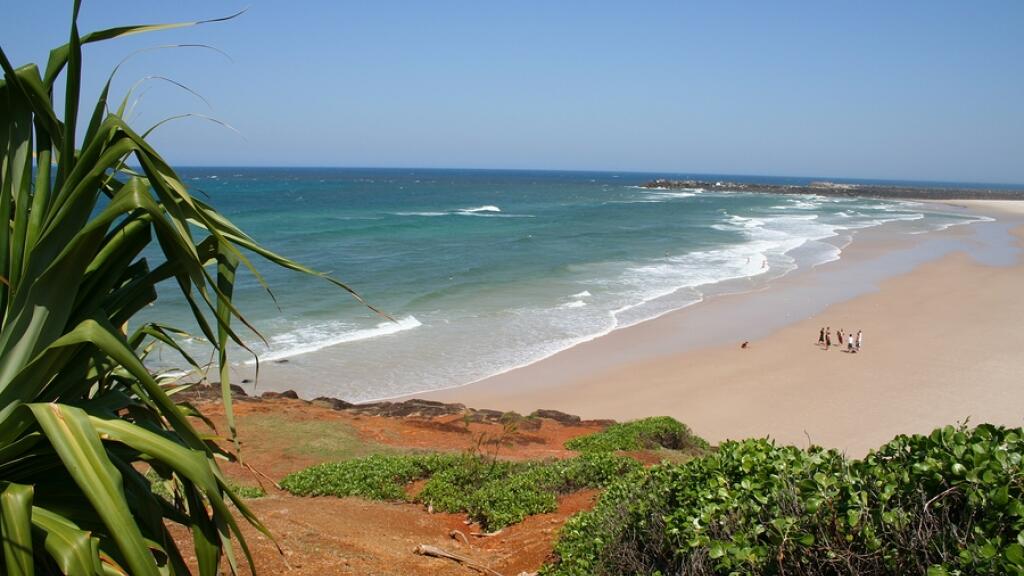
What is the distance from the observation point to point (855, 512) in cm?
308

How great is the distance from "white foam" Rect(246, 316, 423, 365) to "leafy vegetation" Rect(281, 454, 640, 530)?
10.7 meters

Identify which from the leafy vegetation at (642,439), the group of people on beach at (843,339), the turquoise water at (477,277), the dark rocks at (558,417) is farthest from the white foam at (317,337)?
the group of people on beach at (843,339)

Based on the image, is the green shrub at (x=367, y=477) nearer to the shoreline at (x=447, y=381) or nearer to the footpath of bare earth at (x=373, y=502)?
the footpath of bare earth at (x=373, y=502)

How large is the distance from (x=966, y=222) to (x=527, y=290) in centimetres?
5014

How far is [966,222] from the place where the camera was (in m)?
60.7

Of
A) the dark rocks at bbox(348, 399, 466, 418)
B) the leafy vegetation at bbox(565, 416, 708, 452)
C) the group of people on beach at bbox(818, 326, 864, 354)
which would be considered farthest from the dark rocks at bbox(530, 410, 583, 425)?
the group of people on beach at bbox(818, 326, 864, 354)

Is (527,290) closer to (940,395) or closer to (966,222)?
(940,395)

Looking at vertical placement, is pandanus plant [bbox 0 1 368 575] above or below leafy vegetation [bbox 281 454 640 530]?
above

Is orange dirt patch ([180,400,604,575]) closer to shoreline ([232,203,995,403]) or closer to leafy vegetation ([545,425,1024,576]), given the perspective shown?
shoreline ([232,203,995,403])

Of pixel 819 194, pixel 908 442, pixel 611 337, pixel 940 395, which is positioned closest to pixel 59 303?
pixel 908 442

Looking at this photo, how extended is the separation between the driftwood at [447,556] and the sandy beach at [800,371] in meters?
9.27

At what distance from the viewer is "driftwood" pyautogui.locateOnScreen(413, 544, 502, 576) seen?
213 inches

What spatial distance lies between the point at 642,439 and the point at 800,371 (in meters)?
9.47

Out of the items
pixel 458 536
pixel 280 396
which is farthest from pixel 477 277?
pixel 458 536
